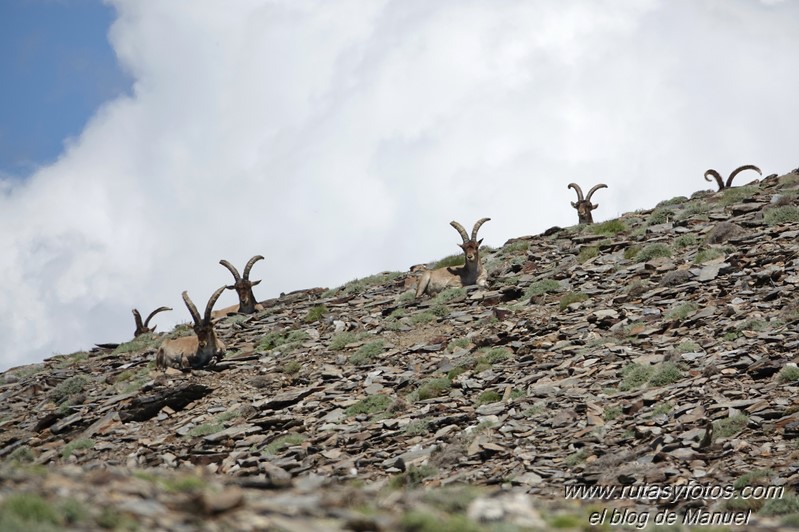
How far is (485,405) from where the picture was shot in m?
17.1

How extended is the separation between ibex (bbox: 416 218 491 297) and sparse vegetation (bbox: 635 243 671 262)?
4635mm

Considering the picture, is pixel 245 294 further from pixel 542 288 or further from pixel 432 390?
pixel 432 390

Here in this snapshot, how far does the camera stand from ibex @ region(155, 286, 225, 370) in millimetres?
26219

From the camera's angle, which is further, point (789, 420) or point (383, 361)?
point (383, 361)

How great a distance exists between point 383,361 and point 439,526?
1568cm

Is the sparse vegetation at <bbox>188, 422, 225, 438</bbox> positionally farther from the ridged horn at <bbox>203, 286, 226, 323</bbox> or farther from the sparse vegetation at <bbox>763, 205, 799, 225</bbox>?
the sparse vegetation at <bbox>763, 205, 799, 225</bbox>

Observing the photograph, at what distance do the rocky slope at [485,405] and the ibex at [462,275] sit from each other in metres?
0.78

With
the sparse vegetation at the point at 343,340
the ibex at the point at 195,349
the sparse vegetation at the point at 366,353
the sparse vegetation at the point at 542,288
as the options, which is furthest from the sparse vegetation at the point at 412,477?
the ibex at the point at 195,349

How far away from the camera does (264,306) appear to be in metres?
34.2

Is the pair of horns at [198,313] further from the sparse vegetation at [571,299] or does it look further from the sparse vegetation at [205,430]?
the sparse vegetation at [571,299]

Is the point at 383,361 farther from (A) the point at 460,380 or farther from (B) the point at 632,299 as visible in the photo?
(B) the point at 632,299

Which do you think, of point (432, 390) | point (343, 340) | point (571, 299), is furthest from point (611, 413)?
point (343, 340)

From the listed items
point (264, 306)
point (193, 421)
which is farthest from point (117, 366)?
point (193, 421)

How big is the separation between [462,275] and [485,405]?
11.4 metres
